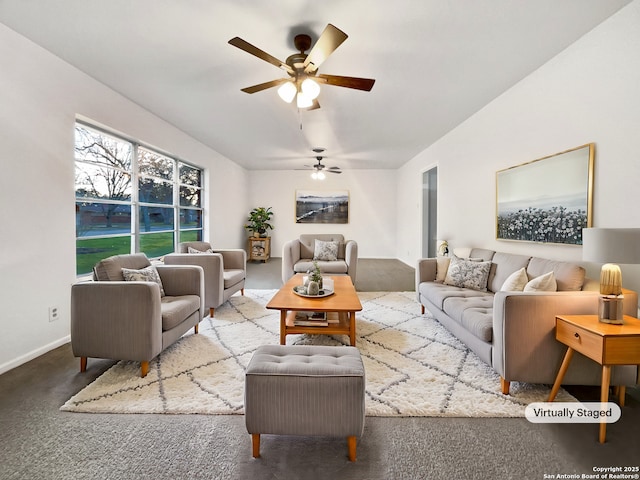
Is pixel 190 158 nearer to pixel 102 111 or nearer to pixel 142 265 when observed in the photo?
pixel 102 111

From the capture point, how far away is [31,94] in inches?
104

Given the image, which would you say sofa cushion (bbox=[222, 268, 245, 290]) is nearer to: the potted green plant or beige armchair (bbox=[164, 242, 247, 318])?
beige armchair (bbox=[164, 242, 247, 318])

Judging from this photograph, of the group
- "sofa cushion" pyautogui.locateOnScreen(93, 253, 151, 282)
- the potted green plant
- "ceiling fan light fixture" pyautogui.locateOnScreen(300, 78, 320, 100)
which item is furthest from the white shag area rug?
the potted green plant

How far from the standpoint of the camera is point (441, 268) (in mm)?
3762

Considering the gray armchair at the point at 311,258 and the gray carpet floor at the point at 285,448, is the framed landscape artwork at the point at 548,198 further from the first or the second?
the gray armchair at the point at 311,258

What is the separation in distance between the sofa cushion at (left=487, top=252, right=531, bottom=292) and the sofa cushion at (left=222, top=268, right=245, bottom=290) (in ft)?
10.1

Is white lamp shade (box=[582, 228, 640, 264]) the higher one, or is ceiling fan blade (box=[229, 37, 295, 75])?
ceiling fan blade (box=[229, 37, 295, 75])

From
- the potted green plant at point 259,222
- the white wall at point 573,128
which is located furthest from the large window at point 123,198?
the white wall at point 573,128

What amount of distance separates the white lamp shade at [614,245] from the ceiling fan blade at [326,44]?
6.17ft

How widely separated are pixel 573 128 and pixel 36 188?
4.66 metres

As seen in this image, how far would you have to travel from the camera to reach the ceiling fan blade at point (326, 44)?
1.89 m

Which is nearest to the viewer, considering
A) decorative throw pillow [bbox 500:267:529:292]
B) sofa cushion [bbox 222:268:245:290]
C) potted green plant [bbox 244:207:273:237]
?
decorative throw pillow [bbox 500:267:529:292]

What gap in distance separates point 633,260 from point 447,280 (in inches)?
77.3

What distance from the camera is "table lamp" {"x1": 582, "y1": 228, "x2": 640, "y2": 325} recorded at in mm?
1669
